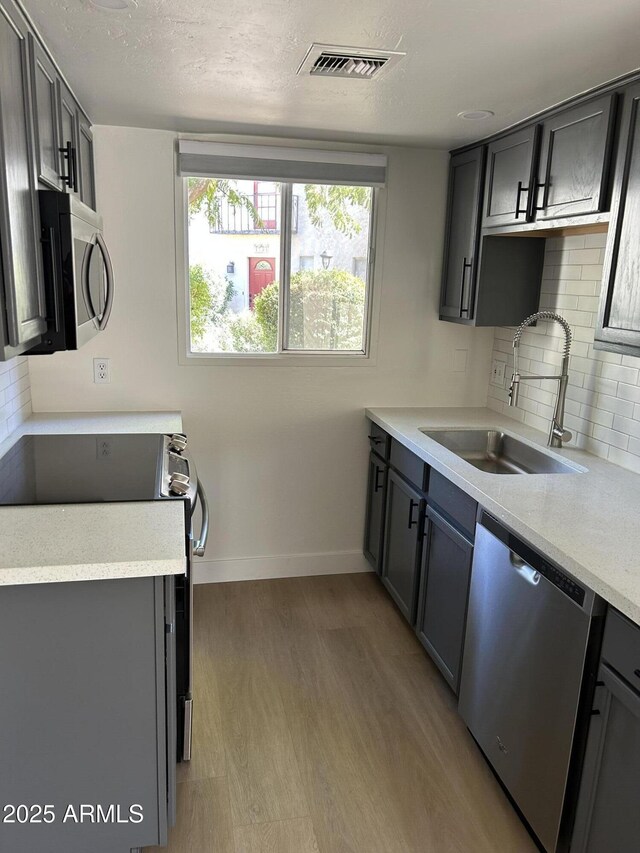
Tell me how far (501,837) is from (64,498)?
1.64 m

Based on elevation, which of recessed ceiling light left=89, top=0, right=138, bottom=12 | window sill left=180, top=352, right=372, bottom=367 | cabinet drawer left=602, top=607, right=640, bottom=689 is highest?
recessed ceiling light left=89, top=0, right=138, bottom=12

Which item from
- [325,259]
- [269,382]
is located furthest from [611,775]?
[325,259]

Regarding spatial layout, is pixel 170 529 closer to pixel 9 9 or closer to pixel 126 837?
pixel 126 837

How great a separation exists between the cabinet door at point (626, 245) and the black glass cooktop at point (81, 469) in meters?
1.50

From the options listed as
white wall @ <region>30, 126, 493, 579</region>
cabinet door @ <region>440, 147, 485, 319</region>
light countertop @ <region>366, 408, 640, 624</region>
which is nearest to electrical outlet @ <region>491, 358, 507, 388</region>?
white wall @ <region>30, 126, 493, 579</region>

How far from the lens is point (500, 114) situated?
2.36m

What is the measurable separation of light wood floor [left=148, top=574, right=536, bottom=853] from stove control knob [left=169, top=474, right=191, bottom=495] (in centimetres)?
93

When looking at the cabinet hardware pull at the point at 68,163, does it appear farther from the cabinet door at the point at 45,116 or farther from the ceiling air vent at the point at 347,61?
the ceiling air vent at the point at 347,61

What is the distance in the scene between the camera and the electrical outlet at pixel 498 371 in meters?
3.24

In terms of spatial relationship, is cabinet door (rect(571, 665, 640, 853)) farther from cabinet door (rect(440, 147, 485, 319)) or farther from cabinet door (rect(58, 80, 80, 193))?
cabinet door (rect(58, 80, 80, 193))

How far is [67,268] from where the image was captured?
1.75m

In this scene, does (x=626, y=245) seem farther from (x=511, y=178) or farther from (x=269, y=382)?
(x=269, y=382)

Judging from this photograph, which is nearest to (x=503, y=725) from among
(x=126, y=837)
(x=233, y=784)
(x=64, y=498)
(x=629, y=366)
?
(x=233, y=784)

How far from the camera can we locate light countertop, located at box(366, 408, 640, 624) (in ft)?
4.99
